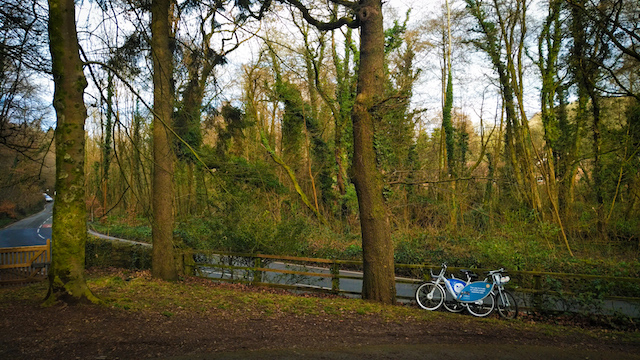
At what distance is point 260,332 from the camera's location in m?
5.89

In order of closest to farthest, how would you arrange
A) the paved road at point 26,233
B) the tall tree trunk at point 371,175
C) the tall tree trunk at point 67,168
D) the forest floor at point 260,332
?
the forest floor at point 260,332 → the tall tree trunk at point 67,168 → the tall tree trunk at point 371,175 → the paved road at point 26,233

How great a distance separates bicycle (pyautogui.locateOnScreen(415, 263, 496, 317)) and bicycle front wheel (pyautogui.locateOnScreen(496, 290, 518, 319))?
0.16 m

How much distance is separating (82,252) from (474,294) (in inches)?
293

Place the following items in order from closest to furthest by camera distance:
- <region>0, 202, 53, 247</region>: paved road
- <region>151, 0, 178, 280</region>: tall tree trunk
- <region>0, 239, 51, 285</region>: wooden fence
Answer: <region>151, 0, 178, 280</region>: tall tree trunk → <region>0, 239, 51, 285</region>: wooden fence → <region>0, 202, 53, 247</region>: paved road

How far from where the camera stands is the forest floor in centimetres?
497

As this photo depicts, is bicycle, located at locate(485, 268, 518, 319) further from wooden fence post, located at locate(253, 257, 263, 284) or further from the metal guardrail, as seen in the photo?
wooden fence post, located at locate(253, 257, 263, 284)

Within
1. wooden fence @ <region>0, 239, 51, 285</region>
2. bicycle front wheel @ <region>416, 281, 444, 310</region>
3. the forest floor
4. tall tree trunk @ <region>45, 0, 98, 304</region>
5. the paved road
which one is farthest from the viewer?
the paved road

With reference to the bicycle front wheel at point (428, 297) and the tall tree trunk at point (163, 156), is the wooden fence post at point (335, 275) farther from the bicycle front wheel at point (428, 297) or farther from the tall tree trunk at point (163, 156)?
the tall tree trunk at point (163, 156)

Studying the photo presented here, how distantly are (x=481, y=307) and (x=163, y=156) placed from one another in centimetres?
830

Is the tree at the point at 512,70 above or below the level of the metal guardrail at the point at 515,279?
above

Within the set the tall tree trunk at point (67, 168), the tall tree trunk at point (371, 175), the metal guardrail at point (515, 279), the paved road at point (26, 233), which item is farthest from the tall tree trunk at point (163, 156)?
the paved road at point (26, 233)

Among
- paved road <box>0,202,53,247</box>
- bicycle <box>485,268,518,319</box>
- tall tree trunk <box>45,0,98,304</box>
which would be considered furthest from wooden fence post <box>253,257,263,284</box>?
paved road <box>0,202,53,247</box>

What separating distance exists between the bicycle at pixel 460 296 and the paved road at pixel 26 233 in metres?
25.1

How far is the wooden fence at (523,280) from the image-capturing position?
8406 millimetres
